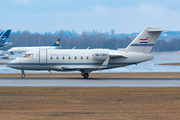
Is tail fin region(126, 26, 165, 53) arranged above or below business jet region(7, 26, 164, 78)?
above

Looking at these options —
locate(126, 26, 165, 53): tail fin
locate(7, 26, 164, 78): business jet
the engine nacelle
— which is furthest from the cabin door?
locate(126, 26, 165, 53): tail fin

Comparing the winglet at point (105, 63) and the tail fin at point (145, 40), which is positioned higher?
the tail fin at point (145, 40)

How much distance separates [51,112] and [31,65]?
17.8 metres

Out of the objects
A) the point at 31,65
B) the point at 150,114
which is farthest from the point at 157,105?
the point at 31,65

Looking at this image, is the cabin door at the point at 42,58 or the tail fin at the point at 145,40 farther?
the tail fin at the point at 145,40

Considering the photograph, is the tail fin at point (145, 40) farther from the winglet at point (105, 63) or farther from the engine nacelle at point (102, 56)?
the winglet at point (105, 63)

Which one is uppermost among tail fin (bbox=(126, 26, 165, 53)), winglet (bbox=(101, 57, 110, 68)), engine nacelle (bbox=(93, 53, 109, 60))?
tail fin (bbox=(126, 26, 165, 53))

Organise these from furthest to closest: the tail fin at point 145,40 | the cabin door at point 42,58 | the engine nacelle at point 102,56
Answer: the tail fin at point 145,40 < the cabin door at point 42,58 < the engine nacelle at point 102,56

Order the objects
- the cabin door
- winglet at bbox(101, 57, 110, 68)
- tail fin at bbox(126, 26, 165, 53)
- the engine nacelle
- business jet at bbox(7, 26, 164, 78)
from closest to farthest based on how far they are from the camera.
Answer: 1. winglet at bbox(101, 57, 110, 68)
2. the engine nacelle
3. business jet at bbox(7, 26, 164, 78)
4. the cabin door
5. tail fin at bbox(126, 26, 165, 53)

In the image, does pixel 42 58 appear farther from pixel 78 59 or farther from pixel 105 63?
pixel 105 63

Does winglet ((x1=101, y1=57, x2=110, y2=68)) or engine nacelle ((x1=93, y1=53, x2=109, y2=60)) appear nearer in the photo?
winglet ((x1=101, y1=57, x2=110, y2=68))

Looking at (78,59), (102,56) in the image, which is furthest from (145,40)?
(78,59)

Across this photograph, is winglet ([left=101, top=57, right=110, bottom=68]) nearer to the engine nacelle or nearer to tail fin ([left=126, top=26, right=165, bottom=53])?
the engine nacelle

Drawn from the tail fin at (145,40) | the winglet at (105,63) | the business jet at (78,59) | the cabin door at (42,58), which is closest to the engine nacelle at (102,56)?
the business jet at (78,59)
